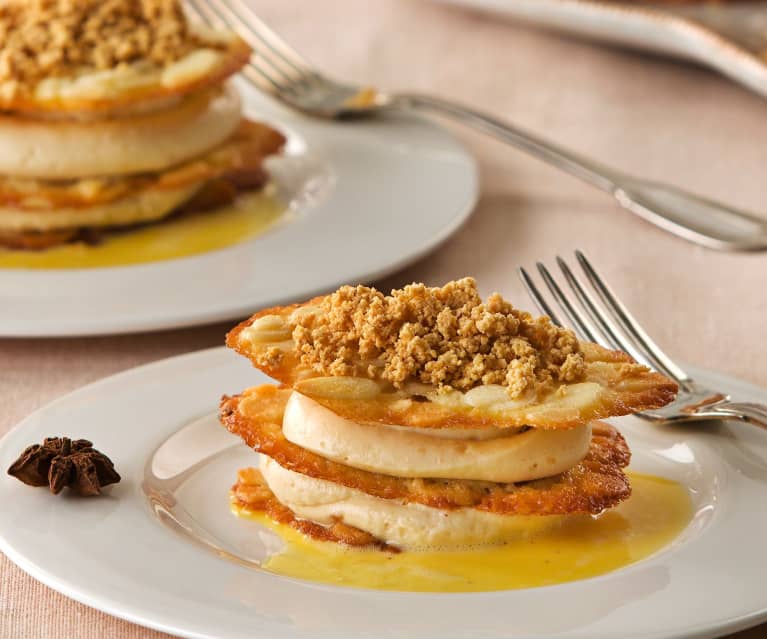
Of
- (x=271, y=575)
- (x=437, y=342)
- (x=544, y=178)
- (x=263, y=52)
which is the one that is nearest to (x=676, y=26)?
(x=544, y=178)

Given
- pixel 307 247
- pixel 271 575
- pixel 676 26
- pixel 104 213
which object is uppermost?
pixel 676 26

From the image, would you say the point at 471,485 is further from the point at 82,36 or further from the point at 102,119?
the point at 82,36

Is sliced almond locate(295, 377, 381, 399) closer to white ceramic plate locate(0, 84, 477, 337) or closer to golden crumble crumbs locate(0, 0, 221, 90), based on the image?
white ceramic plate locate(0, 84, 477, 337)

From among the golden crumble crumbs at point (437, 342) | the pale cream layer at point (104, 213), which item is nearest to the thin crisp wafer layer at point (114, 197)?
the pale cream layer at point (104, 213)

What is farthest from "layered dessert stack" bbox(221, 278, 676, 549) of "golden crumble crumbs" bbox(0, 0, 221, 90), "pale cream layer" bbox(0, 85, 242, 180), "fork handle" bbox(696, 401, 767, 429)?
"golden crumble crumbs" bbox(0, 0, 221, 90)

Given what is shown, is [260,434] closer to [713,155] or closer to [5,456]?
[5,456]

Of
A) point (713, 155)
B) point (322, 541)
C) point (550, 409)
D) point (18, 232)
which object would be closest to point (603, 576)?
point (550, 409)
